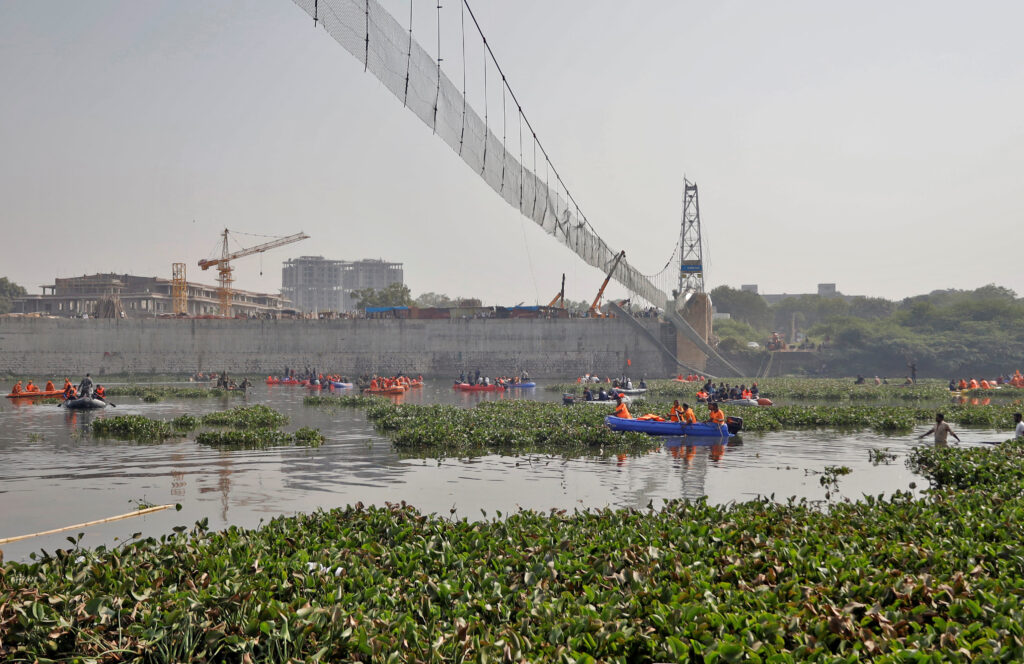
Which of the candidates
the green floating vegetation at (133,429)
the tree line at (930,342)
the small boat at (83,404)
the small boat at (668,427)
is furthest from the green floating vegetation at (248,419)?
the tree line at (930,342)

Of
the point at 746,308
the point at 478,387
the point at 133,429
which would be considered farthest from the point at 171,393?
the point at 746,308

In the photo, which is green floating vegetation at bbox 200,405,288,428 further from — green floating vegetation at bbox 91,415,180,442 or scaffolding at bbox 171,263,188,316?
scaffolding at bbox 171,263,188,316

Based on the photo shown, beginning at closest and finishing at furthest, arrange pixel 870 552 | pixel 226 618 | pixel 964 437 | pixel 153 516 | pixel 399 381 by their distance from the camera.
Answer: pixel 226 618 → pixel 870 552 → pixel 153 516 → pixel 964 437 → pixel 399 381

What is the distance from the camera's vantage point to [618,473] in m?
18.8

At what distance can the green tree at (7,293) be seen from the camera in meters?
130

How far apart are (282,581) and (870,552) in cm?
578

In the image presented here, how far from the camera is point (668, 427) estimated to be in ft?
81.6

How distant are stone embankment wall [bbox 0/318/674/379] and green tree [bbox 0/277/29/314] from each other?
6242 centimetres

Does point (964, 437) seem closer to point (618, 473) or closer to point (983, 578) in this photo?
point (618, 473)

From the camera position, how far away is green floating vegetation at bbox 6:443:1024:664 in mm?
5535

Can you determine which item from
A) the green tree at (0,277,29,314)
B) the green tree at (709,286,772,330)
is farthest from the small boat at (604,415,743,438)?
the green tree at (0,277,29,314)

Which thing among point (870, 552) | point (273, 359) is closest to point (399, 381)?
point (273, 359)

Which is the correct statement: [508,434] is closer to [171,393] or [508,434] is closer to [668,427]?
[668,427]

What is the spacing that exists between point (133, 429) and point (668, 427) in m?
17.1
